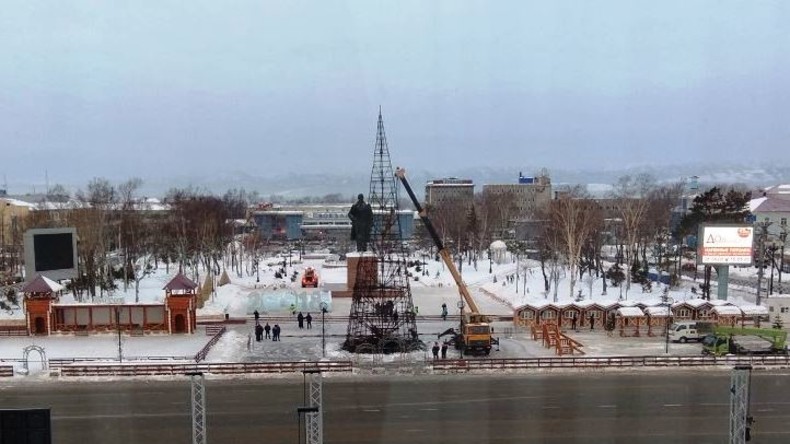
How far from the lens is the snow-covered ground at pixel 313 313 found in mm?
24453

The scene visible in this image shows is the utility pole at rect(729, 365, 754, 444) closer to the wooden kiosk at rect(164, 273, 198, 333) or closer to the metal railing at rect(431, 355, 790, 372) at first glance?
the metal railing at rect(431, 355, 790, 372)

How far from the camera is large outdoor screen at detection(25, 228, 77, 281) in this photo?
112 feet

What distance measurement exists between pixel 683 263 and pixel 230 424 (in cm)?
4364

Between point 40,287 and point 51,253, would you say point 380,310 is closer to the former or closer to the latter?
point 40,287

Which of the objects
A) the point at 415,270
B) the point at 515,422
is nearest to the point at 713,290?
the point at 415,270

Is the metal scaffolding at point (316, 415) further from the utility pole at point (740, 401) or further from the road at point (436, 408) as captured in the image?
the utility pole at point (740, 401)

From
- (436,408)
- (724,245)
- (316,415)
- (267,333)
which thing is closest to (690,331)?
(724,245)

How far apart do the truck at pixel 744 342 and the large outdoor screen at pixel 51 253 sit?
31433 mm

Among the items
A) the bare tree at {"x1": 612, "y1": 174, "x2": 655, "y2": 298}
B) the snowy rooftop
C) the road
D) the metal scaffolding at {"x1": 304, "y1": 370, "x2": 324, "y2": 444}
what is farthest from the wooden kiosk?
the bare tree at {"x1": 612, "y1": 174, "x2": 655, "y2": 298}

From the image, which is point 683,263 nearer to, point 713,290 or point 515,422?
point 713,290

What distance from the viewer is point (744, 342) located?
25031 millimetres

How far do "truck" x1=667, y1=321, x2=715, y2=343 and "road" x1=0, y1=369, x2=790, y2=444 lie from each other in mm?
4853

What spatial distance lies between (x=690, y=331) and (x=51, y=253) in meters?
31.9

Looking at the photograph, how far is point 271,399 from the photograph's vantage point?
18250 mm
